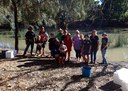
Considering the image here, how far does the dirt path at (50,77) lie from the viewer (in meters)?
9.92

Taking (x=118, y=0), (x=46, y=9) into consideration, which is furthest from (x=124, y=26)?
(x=46, y=9)

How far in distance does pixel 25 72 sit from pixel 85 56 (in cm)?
302

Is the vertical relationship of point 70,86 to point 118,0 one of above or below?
below

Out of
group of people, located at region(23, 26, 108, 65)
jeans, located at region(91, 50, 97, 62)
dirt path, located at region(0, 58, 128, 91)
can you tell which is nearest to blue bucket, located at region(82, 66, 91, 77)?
dirt path, located at region(0, 58, 128, 91)

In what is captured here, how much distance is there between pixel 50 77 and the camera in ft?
36.3

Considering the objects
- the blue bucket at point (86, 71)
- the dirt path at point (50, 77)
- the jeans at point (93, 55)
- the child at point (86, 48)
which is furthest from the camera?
the jeans at point (93, 55)

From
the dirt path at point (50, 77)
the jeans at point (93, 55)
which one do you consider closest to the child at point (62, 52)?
the dirt path at point (50, 77)

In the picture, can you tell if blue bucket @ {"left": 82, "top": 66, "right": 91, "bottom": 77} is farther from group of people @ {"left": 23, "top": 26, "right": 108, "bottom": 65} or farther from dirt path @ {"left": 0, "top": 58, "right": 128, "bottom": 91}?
group of people @ {"left": 23, "top": 26, "right": 108, "bottom": 65}

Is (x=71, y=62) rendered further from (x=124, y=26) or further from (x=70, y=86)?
(x=124, y=26)

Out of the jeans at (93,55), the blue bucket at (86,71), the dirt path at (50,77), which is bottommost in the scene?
the dirt path at (50,77)

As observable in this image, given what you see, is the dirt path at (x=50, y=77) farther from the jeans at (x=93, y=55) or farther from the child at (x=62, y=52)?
the jeans at (x=93, y=55)

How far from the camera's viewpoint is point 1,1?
55.1 feet

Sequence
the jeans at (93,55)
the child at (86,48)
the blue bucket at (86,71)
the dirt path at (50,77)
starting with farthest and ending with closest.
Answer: the jeans at (93,55) → the child at (86,48) → the blue bucket at (86,71) → the dirt path at (50,77)

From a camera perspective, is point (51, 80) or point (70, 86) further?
point (51, 80)
